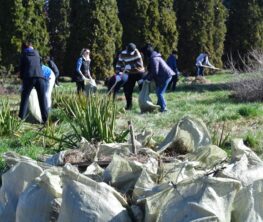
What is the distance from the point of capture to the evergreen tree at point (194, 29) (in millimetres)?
32531

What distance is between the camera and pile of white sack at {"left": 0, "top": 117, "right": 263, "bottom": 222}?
12.2 feet

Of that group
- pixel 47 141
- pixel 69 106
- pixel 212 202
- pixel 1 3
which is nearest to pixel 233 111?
pixel 69 106

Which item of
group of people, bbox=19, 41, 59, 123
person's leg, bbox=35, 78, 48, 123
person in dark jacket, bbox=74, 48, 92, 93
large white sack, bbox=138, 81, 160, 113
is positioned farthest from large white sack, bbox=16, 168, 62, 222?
person in dark jacket, bbox=74, 48, 92, 93

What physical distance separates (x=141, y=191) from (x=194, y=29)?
29.2m

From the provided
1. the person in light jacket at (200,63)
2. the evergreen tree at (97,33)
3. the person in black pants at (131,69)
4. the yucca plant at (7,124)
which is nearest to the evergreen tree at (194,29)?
the evergreen tree at (97,33)

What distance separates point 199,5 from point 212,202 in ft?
98.6

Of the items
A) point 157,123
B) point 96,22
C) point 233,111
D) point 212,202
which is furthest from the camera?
point 96,22

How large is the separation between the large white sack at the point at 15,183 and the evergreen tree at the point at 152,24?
25426mm

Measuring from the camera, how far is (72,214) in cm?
384

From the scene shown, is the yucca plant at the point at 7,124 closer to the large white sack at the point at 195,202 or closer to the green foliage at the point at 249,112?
the green foliage at the point at 249,112

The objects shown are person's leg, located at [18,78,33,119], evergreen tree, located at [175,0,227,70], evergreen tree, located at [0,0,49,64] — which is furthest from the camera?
evergreen tree, located at [175,0,227,70]

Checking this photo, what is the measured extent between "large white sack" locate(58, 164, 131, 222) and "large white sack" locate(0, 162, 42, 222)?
63 cm

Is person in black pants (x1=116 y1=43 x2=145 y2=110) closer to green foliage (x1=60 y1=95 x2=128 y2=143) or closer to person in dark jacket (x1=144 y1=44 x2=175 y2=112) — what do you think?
person in dark jacket (x1=144 y1=44 x2=175 y2=112)

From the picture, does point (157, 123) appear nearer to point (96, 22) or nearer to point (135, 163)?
point (135, 163)
